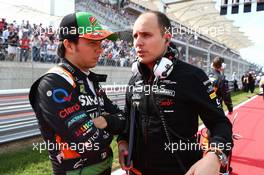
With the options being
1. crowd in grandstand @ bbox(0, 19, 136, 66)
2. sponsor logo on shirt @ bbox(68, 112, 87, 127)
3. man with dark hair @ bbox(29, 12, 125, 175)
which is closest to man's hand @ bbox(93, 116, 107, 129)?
man with dark hair @ bbox(29, 12, 125, 175)

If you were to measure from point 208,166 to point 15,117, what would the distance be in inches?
167

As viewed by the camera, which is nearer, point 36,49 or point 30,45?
point 30,45

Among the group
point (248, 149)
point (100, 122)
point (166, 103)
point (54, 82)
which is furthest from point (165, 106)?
point (248, 149)

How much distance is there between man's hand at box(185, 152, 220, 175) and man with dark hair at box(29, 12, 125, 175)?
510 millimetres

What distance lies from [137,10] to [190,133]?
31899 mm

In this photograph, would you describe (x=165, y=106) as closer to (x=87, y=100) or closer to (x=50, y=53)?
(x=87, y=100)

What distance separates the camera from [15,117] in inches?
201

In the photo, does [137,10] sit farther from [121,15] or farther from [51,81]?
[51,81]

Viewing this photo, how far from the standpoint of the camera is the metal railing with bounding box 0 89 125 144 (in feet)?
16.0

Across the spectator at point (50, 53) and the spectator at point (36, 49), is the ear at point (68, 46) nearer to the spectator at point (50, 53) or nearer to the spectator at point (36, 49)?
the spectator at point (36, 49)

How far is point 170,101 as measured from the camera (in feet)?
5.74

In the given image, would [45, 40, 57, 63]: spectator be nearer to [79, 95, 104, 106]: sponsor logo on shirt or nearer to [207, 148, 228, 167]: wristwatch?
[79, 95, 104, 106]: sponsor logo on shirt

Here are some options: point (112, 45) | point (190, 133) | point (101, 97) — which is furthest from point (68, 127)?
point (112, 45)

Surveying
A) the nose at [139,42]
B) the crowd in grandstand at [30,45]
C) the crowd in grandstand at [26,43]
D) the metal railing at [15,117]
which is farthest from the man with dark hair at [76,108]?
the crowd in grandstand at [26,43]
